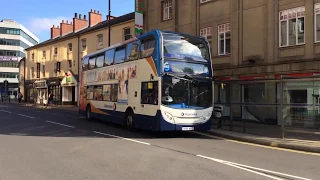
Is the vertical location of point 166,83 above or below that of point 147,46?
below

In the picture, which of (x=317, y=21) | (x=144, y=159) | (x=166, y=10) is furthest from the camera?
(x=166, y=10)

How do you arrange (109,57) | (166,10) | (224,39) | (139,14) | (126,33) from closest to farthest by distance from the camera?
(109,57), (224,39), (166,10), (139,14), (126,33)

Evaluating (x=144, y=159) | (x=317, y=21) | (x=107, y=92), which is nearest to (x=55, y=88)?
(x=107, y=92)

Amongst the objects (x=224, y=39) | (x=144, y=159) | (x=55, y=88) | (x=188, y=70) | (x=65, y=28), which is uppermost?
(x=65, y=28)

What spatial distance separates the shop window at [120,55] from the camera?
15908 millimetres

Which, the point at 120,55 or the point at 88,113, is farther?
the point at 88,113

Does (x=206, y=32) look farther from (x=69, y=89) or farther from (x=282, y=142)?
(x=69, y=89)

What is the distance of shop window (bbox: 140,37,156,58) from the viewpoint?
13.3 metres

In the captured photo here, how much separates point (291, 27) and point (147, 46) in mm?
7804

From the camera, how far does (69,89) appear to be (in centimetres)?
4191

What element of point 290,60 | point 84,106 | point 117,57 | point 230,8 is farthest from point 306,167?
point 84,106

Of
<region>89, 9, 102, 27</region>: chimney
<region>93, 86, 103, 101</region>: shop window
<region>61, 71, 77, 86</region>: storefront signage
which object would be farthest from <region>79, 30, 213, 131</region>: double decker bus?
<region>89, 9, 102, 27</region>: chimney

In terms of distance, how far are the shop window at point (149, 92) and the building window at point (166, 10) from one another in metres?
12.4

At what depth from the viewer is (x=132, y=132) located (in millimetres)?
14828
